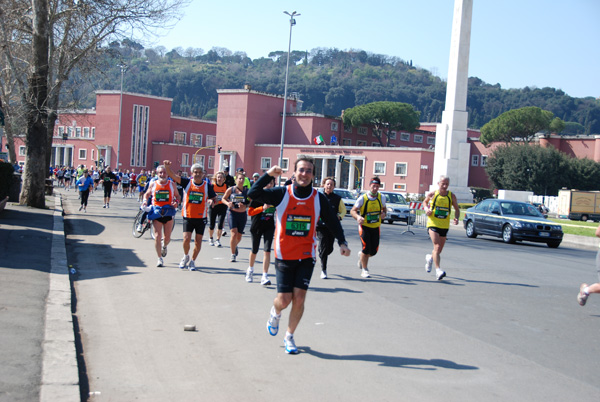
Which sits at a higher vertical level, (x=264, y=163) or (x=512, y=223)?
(x=264, y=163)

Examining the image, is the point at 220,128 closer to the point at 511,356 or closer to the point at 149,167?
the point at 149,167

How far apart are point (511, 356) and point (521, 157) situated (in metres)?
68.0

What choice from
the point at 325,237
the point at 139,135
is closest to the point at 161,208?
the point at 325,237

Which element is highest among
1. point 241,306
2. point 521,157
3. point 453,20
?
point 453,20

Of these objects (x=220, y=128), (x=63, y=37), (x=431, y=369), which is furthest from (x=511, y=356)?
(x=220, y=128)

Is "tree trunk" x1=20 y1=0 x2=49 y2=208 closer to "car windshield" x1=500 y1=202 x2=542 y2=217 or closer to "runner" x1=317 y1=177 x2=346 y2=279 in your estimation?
"runner" x1=317 y1=177 x2=346 y2=279

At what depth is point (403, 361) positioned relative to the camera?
601cm

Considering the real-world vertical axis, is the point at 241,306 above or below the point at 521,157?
below

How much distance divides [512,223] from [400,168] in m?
46.9

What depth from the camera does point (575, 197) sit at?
5216cm

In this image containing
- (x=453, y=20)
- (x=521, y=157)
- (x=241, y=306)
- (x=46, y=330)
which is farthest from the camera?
(x=521, y=157)

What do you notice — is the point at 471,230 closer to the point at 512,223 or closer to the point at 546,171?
the point at 512,223

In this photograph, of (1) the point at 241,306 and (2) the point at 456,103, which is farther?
(2) the point at 456,103

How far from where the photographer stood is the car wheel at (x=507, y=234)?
890 inches
